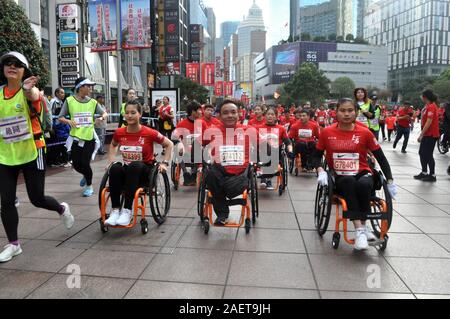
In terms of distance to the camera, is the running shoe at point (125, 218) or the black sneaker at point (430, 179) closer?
the running shoe at point (125, 218)

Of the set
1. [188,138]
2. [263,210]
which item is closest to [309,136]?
[188,138]

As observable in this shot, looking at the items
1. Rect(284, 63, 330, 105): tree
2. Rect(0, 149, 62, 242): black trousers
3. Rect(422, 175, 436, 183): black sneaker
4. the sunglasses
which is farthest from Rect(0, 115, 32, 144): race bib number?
Rect(284, 63, 330, 105): tree

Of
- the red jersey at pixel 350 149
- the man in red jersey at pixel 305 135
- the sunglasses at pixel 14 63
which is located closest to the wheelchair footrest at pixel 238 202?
the red jersey at pixel 350 149

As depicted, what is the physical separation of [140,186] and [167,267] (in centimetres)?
129

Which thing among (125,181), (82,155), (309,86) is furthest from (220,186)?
(309,86)

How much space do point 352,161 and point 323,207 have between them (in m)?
0.55

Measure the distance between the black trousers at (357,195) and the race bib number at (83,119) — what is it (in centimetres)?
394

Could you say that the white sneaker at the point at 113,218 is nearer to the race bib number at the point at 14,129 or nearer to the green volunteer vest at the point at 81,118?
the race bib number at the point at 14,129

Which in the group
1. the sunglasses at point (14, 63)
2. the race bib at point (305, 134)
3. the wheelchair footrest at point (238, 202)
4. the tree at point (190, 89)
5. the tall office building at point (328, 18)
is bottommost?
the wheelchair footrest at point (238, 202)

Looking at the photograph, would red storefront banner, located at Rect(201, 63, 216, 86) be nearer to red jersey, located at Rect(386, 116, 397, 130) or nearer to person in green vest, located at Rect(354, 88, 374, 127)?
red jersey, located at Rect(386, 116, 397, 130)

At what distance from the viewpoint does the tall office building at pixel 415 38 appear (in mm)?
115475

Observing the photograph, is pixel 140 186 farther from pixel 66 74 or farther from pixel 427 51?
pixel 427 51

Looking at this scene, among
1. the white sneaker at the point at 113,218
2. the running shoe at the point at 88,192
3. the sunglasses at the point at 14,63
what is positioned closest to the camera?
the sunglasses at the point at 14,63

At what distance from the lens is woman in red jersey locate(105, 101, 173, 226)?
14.7ft
